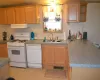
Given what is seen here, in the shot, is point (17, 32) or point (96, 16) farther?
point (17, 32)

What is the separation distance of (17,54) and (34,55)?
0.60 m

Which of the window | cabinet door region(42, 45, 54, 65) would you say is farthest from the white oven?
the window

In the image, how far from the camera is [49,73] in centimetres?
384

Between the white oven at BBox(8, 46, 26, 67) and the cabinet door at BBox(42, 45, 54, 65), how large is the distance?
691 mm

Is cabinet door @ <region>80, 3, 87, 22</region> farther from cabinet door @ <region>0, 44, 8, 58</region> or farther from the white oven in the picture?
cabinet door @ <region>0, 44, 8, 58</region>

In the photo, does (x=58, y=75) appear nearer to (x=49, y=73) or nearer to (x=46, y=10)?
(x=49, y=73)

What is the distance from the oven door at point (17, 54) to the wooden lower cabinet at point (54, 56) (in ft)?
2.34

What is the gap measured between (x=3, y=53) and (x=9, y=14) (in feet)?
4.72

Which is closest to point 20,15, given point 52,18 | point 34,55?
point 52,18

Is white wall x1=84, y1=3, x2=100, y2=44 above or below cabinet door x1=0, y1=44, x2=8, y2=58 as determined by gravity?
above

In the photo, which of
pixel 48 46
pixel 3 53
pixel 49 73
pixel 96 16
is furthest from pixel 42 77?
pixel 96 16

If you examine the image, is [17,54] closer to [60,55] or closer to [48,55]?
[48,55]

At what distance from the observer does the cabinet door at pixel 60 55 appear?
402 cm

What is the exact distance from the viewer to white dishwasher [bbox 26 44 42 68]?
4.09 meters
